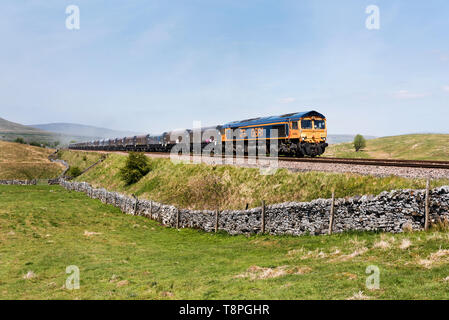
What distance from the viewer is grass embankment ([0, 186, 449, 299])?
9.45 m

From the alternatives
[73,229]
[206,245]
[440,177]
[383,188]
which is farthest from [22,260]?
[440,177]

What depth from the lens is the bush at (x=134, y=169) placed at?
140 feet

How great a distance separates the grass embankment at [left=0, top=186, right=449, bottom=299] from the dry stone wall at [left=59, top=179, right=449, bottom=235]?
83 cm

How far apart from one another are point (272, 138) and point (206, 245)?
60.2 feet

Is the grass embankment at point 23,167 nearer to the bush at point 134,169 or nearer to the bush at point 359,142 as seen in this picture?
the bush at point 134,169

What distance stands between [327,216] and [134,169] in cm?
3133

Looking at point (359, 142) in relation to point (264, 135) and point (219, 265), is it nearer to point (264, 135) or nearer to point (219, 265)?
point (264, 135)

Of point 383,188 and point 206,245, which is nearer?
point 383,188

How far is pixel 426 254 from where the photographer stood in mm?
10883

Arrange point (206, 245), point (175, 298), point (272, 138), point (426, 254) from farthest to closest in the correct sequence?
point (272, 138) → point (206, 245) → point (426, 254) → point (175, 298)

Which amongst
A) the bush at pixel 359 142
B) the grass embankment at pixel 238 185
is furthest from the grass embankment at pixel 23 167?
the bush at pixel 359 142

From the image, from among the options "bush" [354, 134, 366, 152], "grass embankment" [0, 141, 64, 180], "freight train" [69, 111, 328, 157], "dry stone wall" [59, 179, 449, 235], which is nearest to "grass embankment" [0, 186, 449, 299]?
"dry stone wall" [59, 179, 449, 235]

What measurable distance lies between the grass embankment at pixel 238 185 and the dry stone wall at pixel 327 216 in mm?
1794
